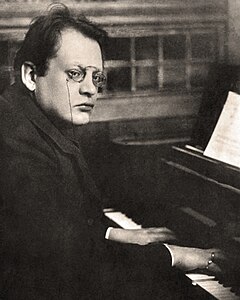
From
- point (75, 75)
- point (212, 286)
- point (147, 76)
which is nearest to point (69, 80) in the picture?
point (75, 75)

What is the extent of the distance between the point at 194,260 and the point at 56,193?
25 centimetres

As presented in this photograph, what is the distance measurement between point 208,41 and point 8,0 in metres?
0.41

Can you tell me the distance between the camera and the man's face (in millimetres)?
981

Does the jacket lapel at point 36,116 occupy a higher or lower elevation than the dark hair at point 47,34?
lower

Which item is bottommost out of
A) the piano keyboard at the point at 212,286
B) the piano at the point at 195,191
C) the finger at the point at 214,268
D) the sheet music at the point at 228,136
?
the piano keyboard at the point at 212,286

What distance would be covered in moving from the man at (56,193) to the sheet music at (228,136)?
21 centimetres

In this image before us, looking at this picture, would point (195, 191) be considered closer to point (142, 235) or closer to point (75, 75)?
point (142, 235)

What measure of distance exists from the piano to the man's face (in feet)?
0.79

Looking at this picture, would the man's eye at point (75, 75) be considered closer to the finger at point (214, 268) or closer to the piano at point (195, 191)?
the piano at point (195, 191)

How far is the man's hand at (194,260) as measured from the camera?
37.9 inches

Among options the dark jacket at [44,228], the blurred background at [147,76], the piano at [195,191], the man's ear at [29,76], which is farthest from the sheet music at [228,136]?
the man's ear at [29,76]

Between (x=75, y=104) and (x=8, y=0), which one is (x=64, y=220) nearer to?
(x=75, y=104)

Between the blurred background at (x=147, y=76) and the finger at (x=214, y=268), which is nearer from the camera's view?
the finger at (x=214, y=268)

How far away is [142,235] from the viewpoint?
1097 millimetres
